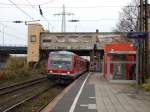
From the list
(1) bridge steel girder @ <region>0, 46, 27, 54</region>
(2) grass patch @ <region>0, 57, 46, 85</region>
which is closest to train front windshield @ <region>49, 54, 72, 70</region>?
(2) grass patch @ <region>0, 57, 46, 85</region>

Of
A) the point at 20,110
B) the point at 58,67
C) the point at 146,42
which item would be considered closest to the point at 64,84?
the point at 58,67

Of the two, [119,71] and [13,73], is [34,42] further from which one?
[119,71]

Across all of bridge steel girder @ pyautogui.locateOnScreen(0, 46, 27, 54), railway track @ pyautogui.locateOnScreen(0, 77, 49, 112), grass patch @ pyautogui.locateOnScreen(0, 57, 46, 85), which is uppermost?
bridge steel girder @ pyautogui.locateOnScreen(0, 46, 27, 54)

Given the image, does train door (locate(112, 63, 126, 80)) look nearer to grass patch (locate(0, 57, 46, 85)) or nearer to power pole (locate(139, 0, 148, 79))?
power pole (locate(139, 0, 148, 79))

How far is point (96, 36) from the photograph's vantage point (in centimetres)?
8162

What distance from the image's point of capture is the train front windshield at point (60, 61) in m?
39.5

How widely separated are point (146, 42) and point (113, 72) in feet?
28.7

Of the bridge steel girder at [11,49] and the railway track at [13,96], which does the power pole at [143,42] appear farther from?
the bridge steel girder at [11,49]

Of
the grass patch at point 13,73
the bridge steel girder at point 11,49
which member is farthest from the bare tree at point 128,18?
the bridge steel girder at point 11,49

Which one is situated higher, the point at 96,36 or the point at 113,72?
the point at 96,36

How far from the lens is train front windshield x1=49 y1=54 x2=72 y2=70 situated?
39531 millimetres

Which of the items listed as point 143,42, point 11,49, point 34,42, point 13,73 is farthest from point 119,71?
point 11,49

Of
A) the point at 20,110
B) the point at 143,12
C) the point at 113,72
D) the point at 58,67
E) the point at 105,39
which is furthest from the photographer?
the point at 105,39

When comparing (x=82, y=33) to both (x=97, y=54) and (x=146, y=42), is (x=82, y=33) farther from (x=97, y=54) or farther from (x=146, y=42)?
(x=146, y=42)
